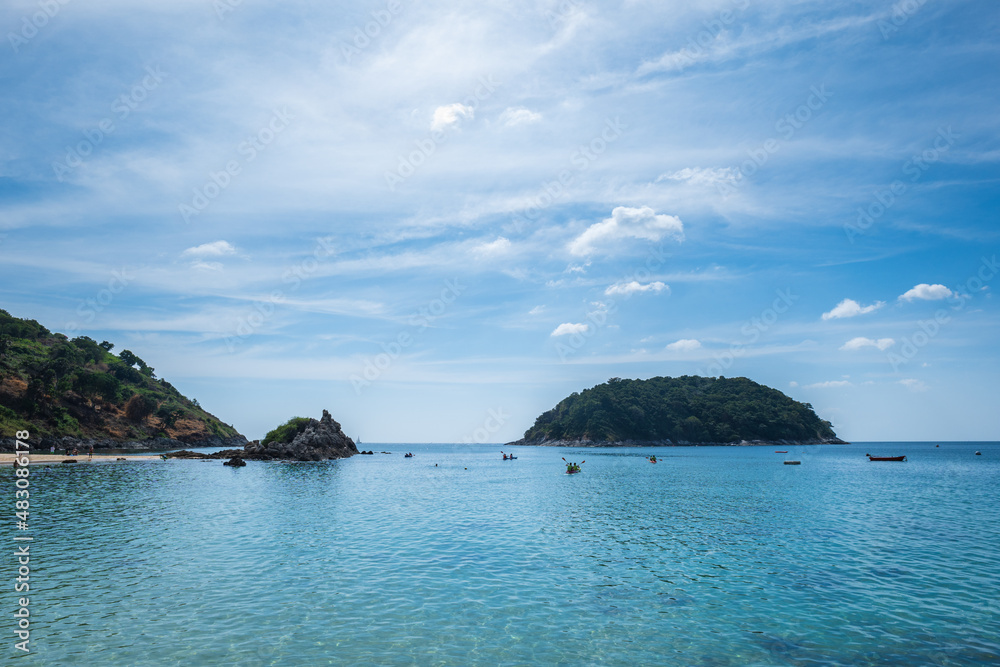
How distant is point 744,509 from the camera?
47.7m

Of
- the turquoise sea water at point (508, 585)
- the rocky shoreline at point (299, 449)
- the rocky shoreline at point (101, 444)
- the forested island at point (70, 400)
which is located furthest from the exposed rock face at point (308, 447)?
the turquoise sea water at point (508, 585)

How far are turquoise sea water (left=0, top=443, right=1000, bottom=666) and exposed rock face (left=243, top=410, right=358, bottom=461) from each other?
85.1m

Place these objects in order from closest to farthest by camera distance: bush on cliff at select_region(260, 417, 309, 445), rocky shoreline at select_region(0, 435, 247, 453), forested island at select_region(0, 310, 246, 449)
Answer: rocky shoreline at select_region(0, 435, 247, 453) < forested island at select_region(0, 310, 246, 449) < bush on cliff at select_region(260, 417, 309, 445)

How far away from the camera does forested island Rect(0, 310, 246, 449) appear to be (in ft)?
421

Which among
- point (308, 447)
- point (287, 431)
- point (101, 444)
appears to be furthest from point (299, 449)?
point (101, 444)

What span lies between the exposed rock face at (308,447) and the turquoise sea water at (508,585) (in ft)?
279

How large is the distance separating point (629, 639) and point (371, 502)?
41.8 m

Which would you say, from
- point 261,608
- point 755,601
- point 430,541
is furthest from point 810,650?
point 430,541

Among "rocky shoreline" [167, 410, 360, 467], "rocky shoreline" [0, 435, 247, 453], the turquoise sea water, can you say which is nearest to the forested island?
"rocky shoreline" [0, 435, 247, 453]

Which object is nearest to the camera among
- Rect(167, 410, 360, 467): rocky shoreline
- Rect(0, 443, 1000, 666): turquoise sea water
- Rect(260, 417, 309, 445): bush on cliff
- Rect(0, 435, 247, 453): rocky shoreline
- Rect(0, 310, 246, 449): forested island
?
Rect(0, 443, 1000, 666): turquoise sea water

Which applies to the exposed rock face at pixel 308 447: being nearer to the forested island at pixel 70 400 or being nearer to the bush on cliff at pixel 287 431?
the bush on cliff at pixel 287 431

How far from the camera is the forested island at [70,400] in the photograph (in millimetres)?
128375

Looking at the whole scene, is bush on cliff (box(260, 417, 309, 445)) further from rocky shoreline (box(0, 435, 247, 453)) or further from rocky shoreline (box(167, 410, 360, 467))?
rocky shoreline (box(0, 435, 247, 453))

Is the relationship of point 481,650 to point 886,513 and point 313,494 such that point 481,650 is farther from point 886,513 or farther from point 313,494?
point 313,494
